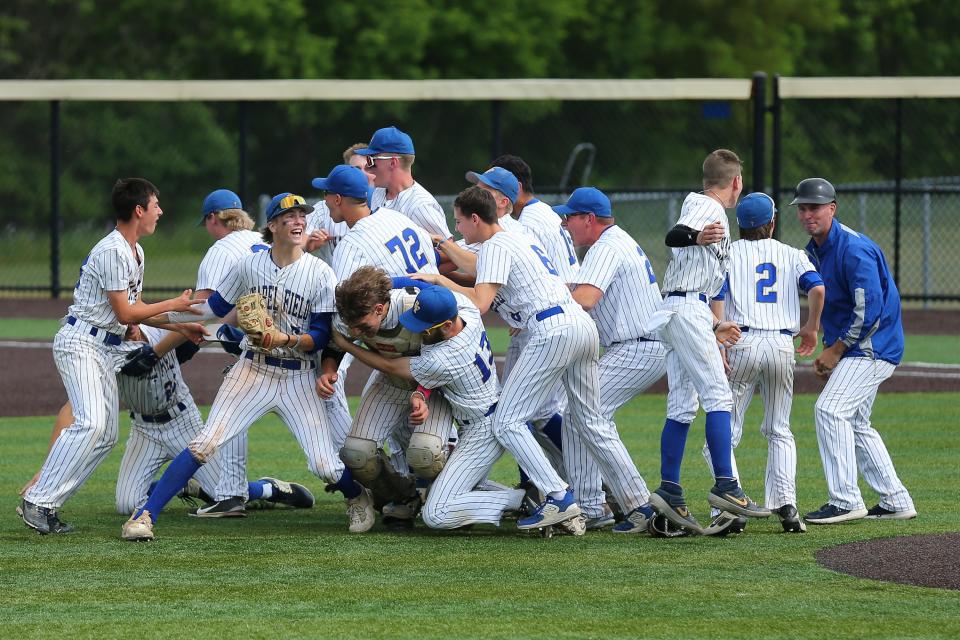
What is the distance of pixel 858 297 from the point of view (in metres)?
7.47

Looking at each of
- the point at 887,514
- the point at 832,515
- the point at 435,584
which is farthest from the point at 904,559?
the point at 435,584

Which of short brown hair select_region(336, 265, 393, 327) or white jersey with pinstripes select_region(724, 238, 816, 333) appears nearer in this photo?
short brown hair select_region(336, 265, 393, 327)

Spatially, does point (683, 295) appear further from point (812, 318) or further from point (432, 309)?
point (432, 309)

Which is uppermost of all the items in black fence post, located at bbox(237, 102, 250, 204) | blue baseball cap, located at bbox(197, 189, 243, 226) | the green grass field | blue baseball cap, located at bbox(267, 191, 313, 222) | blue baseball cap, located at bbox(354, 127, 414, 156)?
black fence post, located at bbox(237, 102, 250, 204)

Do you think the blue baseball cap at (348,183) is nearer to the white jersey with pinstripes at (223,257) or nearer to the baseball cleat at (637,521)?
the white jersey with pinstripes at (223,257)

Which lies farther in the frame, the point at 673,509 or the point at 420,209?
the point at 420,209

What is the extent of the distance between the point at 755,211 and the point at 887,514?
1.78m

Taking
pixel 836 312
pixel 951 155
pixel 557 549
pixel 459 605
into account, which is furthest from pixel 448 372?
pixel 951 155

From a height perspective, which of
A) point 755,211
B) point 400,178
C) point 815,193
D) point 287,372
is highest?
point 400,178

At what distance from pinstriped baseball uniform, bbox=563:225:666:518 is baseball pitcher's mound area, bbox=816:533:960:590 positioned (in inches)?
50.1

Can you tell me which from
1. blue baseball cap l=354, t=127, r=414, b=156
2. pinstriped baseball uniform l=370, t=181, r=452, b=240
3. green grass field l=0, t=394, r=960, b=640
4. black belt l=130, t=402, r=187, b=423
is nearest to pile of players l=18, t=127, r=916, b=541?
black belt l=130, t=402, r=187, b=423

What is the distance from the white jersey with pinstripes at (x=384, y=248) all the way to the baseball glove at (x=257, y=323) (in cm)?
58

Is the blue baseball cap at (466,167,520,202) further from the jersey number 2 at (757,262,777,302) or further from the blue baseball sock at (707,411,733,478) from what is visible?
the blue baseball sock at (707,411,733,478)

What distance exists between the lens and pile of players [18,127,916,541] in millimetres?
7105
